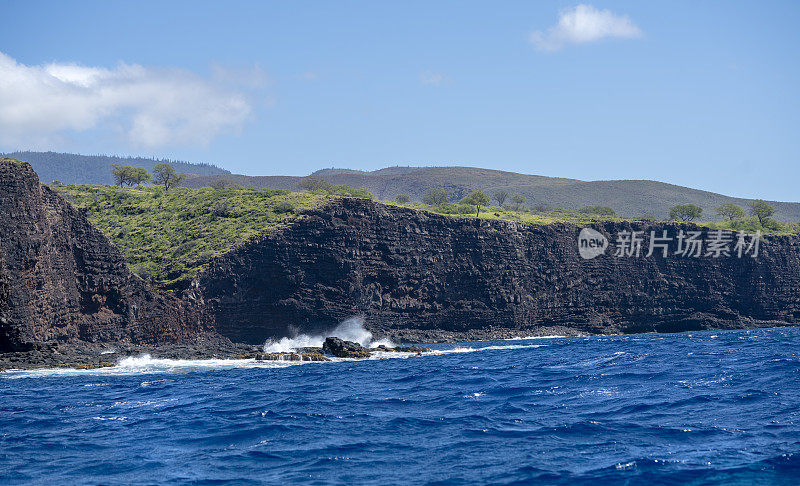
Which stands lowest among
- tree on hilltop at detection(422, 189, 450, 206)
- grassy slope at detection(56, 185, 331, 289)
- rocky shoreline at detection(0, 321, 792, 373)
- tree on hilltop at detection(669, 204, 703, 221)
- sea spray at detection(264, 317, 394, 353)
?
sea spray at detection(264, 317, 394, 353)

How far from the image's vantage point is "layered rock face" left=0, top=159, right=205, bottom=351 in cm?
4906

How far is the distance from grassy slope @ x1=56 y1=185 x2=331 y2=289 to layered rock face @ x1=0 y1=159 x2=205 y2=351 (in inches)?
206

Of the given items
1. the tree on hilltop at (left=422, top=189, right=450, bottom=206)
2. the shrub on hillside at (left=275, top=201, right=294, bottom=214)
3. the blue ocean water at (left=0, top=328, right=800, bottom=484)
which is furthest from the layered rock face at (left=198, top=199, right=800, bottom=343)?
the tree on hilltop at (left=422, top=189, right=450, bottom=206)

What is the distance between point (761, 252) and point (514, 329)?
4043 cm

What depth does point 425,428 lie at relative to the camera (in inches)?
823

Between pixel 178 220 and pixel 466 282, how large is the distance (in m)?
34.5

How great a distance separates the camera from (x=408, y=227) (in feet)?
273

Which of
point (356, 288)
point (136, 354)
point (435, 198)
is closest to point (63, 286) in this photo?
point (136, 354)

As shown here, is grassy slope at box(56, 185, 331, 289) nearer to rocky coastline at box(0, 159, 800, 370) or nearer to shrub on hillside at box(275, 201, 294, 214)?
shrub on hillside at box(275, 201, 294, 214)

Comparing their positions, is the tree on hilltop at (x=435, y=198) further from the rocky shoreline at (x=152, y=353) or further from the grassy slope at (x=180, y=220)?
the rocky shoreline at (x=152, y=353)

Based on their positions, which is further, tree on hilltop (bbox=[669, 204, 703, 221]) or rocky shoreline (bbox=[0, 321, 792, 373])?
tree on hilltop (bbox=[669, 204, 703, 221])

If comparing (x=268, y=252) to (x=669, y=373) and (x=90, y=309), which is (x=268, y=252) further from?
(x=669, y=373)

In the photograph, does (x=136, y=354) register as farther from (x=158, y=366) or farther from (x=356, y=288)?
(x=356, y=288)

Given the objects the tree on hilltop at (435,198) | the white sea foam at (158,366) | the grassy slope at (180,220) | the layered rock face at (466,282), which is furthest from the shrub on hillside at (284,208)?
the tree on hilltop at (435,198)
